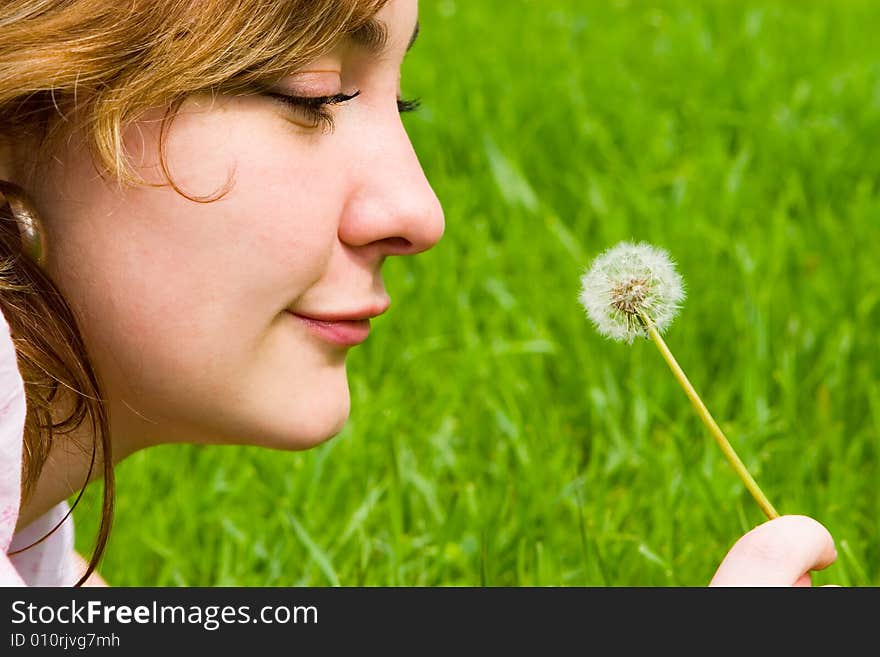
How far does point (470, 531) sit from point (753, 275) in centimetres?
98

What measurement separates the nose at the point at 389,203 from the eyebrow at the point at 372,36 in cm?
8

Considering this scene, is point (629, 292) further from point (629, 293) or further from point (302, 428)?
point (302, 428)

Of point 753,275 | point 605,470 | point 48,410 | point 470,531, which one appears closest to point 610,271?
point 48,410

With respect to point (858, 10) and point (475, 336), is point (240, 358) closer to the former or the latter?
point (475, 336)

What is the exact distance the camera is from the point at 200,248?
1209 millimetres

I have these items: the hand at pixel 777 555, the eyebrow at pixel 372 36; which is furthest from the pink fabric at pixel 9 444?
the hand at pixel 777 555

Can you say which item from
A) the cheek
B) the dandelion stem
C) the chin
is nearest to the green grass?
the chin

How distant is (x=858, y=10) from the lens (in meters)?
4.43

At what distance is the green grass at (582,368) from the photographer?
1.95 metres

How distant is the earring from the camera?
123 cm

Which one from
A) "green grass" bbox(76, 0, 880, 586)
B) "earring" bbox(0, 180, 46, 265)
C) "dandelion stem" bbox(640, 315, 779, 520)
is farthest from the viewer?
"green grass" bbox(76, 0, 880, 586)

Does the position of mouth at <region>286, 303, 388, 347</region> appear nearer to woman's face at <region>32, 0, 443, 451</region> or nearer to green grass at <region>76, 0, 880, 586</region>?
woman's face at <region>32, 0, 443, 451</region>

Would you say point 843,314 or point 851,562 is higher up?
point 843,314

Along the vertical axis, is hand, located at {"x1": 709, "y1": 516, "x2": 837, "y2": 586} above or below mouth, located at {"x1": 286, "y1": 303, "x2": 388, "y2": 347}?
below
